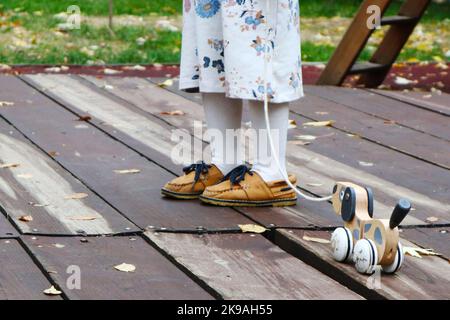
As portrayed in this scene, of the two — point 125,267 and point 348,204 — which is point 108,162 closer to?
point 125,267

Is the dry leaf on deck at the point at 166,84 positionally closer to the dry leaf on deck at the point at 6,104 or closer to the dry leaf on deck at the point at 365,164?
the dry leaf on deck at the point at 6,104

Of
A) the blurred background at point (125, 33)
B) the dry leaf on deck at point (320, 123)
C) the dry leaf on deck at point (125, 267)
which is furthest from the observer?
the blurred background at point (125, 33)

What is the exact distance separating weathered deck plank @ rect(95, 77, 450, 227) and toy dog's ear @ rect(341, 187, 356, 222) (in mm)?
382

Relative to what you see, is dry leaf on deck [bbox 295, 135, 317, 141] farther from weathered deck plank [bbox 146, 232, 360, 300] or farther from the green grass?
the green grass

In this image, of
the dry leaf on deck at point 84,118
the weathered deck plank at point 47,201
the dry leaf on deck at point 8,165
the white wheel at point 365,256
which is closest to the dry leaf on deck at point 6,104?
the dry leaf on deck at point 84,118

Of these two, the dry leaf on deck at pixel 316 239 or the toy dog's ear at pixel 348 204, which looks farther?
the dry leaf on deck at pixel 316 239

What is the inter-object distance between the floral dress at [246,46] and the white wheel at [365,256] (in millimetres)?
771

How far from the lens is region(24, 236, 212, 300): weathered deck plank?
2.73 m

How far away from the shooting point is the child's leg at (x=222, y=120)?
3.68 m

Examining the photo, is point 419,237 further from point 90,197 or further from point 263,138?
point 90,197

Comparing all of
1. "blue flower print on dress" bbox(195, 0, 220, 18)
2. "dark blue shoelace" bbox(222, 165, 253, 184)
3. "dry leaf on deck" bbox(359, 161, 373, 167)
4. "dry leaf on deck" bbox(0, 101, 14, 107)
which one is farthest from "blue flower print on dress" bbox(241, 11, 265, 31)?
"dry leaf on deck" bbox(0, 101, 14, 107)
